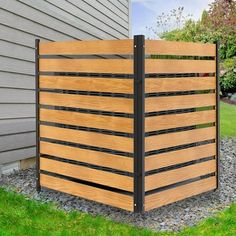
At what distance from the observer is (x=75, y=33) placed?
28.3 feet

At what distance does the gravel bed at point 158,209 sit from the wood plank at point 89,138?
26.4 inches

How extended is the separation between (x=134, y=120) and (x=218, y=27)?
15.7m

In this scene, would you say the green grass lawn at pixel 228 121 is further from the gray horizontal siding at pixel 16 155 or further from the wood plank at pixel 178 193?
the wood plank at pixel 178 193

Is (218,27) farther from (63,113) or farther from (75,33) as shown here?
(63,113)

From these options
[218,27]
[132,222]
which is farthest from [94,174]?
[218,27]

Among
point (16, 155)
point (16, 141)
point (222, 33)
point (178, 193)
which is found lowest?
point (178, 193)

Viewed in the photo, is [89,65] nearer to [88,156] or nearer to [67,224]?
[88,156]

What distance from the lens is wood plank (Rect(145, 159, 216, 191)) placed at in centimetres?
471

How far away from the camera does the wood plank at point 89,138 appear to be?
4.65 meters

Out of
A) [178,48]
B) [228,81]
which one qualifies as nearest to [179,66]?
[178,48]

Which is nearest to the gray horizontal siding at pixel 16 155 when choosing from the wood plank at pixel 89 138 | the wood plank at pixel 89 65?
the wood plank at pixel 89 138

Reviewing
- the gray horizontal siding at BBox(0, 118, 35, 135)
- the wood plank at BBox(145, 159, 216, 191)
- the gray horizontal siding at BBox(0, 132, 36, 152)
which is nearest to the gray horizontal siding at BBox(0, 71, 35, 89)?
the gray horizontal siding at BBox(0, 118, 35, 135)

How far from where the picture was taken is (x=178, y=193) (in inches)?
203

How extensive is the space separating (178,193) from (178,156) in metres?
0.39
